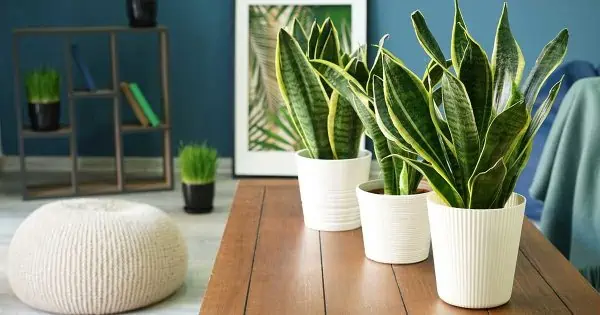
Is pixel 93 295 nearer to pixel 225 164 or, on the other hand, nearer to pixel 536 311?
pixel 536 311

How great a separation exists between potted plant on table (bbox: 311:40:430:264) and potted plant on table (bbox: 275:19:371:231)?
0.13m

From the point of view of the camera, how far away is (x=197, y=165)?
3508 millimetres

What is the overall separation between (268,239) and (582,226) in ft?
3.54

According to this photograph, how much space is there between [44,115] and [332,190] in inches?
99.3

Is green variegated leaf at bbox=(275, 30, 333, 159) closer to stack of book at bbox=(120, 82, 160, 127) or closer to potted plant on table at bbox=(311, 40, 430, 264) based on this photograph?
potted plant on table at bbox=(311, 40, 430, 264)

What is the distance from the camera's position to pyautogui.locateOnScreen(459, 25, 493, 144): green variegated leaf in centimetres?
118

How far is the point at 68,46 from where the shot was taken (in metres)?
3.72

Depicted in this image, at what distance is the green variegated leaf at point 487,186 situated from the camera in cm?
113

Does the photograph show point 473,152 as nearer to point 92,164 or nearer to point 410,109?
point 410,109

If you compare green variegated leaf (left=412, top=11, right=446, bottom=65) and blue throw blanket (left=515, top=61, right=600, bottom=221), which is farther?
blue throw blanket (left=515, top=61, right=600, bottom=221)

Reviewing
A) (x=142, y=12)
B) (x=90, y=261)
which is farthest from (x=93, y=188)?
(x=90, y=261)

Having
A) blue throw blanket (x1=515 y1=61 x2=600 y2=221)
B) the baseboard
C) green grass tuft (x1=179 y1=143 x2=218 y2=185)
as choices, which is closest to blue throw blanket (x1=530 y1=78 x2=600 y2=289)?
blue throw blanket (x1=515 y1=61 x2=600 y2=221)

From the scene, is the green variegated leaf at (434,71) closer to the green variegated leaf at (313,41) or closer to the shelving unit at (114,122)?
the green variegated leaf at (313,41)

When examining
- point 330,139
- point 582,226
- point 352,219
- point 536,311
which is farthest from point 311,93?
point 582,226
